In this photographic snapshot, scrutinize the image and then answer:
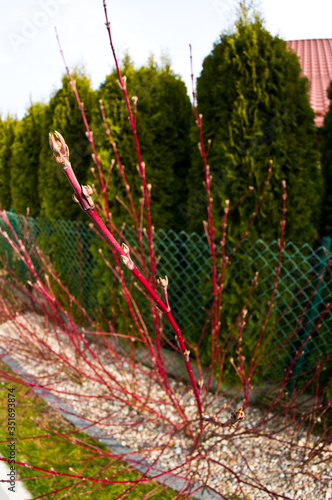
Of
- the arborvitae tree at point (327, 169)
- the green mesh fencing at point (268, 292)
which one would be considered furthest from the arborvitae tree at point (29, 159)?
the arborvitae tree at point (327, 169)

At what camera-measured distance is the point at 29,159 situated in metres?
5.82

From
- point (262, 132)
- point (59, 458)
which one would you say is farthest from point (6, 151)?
point (59, 458)

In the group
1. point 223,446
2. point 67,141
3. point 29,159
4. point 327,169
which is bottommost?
point 223,446

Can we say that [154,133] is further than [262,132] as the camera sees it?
→ Yes

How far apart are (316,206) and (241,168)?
0.73 metres

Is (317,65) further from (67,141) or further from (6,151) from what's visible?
(6,151)

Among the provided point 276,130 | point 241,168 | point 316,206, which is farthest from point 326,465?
point 276,130

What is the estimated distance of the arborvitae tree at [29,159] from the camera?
5793 mm

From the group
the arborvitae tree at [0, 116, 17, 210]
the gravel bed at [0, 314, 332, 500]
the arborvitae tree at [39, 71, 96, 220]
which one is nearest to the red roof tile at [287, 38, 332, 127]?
the arborvitae tree at [39, 71, 96, 220]

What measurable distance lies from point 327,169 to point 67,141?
2989 mm

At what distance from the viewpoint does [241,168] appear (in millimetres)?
2814

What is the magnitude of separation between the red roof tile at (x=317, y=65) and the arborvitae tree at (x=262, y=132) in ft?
6.02

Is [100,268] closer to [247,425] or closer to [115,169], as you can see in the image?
[115,169]

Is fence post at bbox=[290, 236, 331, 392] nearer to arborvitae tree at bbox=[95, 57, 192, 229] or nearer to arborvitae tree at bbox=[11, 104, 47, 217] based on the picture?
arborvitae tree at bbox=[95, 57, 192, 229]
